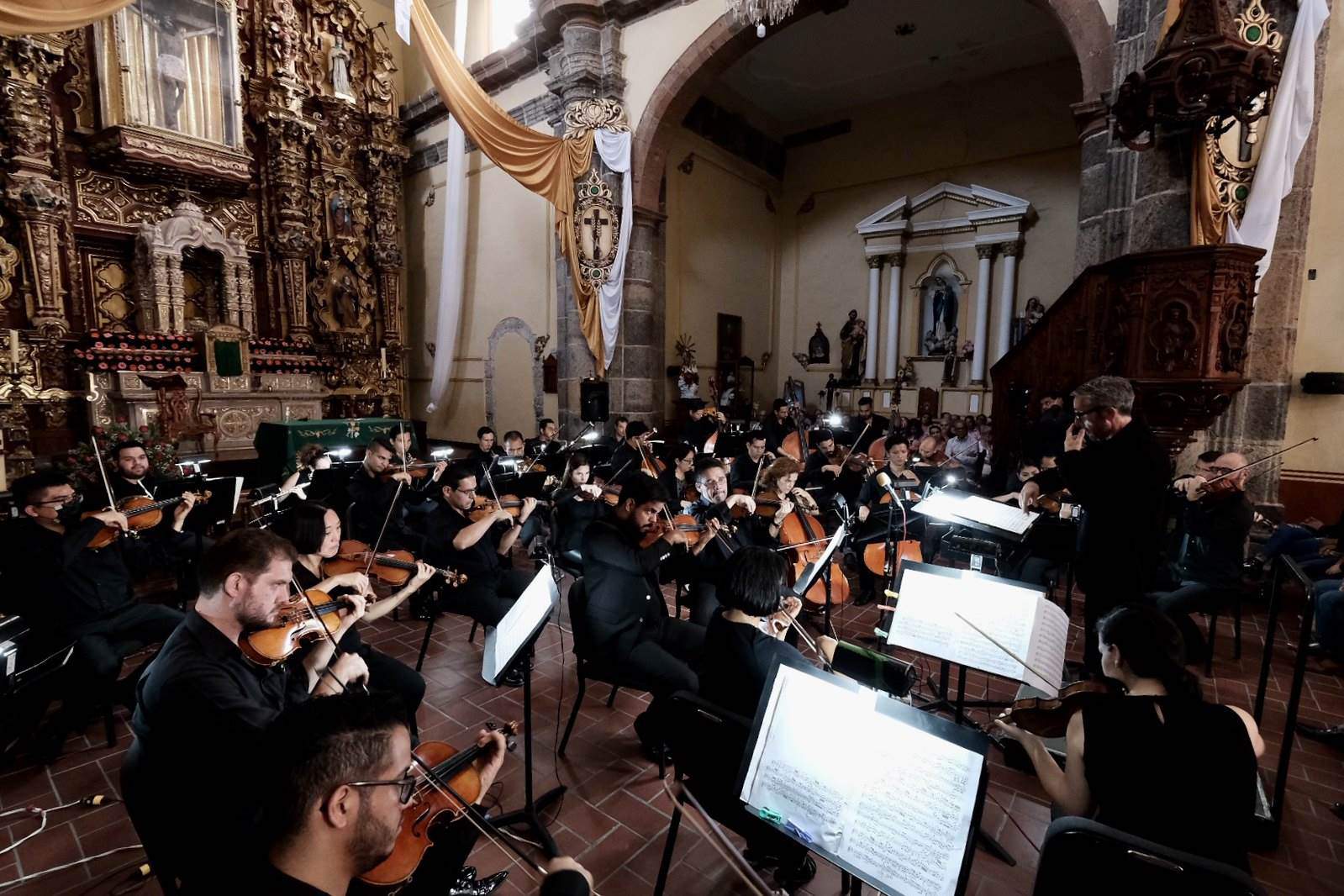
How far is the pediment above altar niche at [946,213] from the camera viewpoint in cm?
1152

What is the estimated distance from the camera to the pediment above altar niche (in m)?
11.5

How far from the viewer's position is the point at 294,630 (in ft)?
7.94

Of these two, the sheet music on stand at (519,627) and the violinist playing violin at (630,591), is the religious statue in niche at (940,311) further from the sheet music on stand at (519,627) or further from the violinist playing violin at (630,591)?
the sheet music on stand at (519,627)

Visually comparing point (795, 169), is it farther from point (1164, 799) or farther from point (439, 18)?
point (1164, 799)

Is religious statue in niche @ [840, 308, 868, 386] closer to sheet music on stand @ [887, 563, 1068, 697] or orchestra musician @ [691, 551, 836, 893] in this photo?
sheet music on stand @ [887, 563, 1068, 697]

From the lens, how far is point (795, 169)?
46.6 ft

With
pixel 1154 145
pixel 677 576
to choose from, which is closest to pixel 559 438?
pixel 677 576

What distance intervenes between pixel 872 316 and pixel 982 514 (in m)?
10.1

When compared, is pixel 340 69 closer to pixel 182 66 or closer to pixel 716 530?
pixel 182 66

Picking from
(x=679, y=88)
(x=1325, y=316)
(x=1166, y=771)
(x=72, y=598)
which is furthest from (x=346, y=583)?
(x=1325, y=316)

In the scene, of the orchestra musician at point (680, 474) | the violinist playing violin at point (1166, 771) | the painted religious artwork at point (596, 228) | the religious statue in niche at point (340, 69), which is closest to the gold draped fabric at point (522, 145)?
the painted religious artwork at point (596, 228)

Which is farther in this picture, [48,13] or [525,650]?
[48,13]

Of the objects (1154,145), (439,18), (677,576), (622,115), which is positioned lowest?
(677,576)

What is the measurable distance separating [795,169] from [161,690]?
14.8 meters
